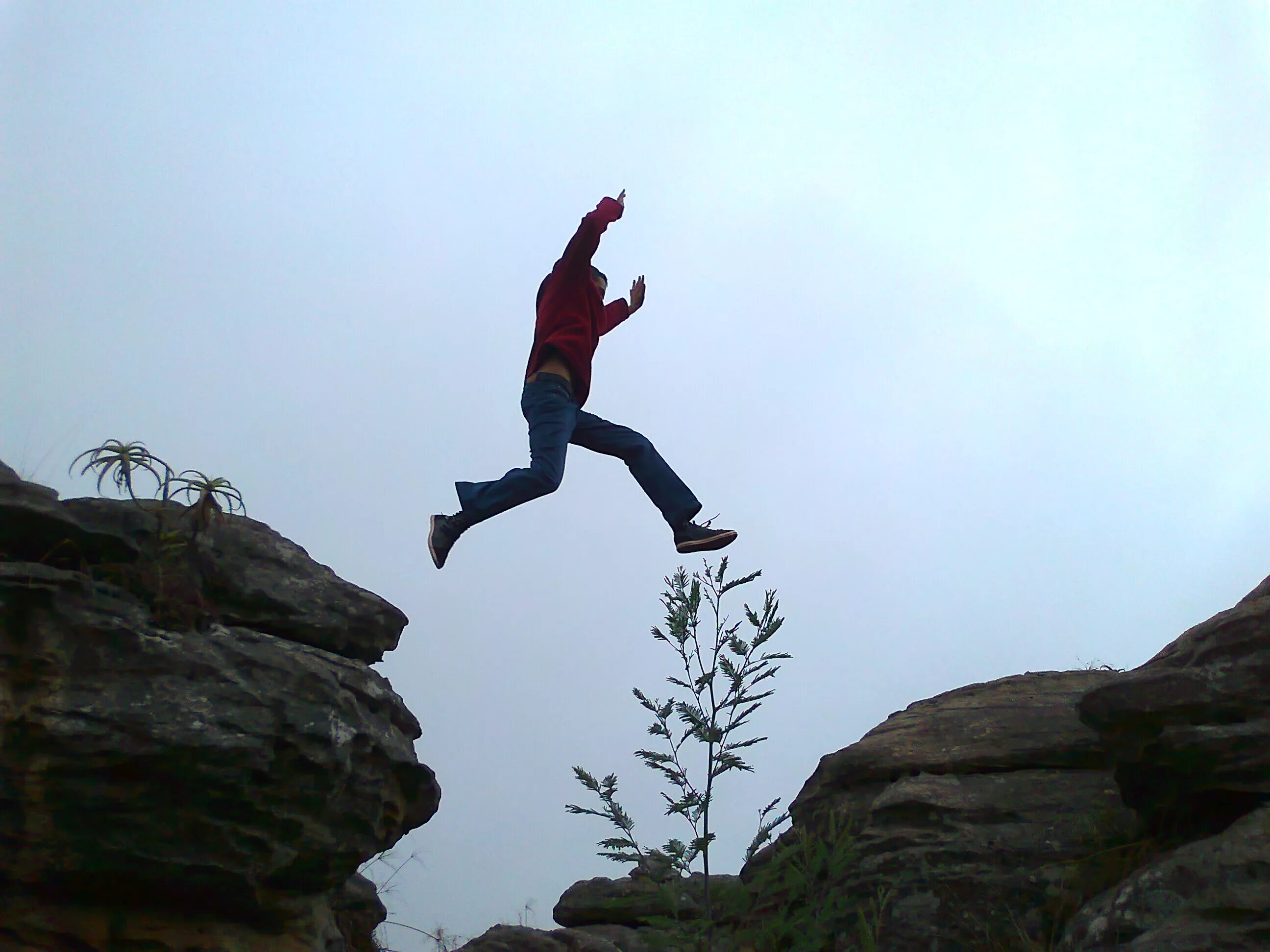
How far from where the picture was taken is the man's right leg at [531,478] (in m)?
6.51

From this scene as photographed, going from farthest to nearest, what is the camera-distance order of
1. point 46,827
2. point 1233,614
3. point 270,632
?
1. point 270,632
2. point 1233,614
3. point 46,827

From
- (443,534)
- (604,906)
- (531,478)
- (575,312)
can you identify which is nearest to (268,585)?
(443,534)

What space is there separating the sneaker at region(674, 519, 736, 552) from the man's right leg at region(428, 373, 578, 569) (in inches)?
34.2

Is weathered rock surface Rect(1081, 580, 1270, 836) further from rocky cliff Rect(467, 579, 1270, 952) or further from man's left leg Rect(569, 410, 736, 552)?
man's left leg Rect(569, 410, 736, 552)

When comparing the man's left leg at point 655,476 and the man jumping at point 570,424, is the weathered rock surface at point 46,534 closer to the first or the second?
the man jumping at point 570,424

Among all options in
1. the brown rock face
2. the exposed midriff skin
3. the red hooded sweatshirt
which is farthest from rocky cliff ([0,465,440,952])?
the brown rock face

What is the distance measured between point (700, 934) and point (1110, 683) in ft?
8.01

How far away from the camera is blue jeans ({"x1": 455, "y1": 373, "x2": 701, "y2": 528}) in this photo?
654 cm

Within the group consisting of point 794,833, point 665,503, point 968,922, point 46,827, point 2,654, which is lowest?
point 968,922

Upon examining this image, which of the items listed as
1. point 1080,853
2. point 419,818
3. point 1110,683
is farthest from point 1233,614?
point 419,818

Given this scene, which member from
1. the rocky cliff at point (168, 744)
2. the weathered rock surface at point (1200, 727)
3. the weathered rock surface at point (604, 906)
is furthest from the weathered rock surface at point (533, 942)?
the weathered rock surface at point (1200, 727)

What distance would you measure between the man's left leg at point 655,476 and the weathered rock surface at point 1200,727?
2.45 m

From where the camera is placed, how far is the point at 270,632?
6.04 metres

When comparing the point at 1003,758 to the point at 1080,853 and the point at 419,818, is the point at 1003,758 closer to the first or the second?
the point at 1080,853
